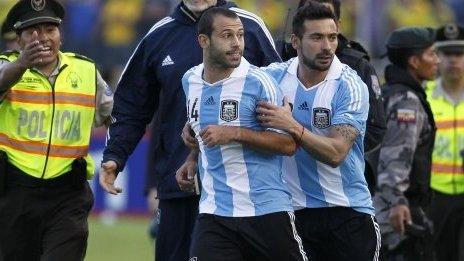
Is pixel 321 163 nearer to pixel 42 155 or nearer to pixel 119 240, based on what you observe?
pixel 42 155

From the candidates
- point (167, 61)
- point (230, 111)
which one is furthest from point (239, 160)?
point (167, 61)

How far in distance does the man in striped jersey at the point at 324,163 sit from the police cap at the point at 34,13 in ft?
5.76

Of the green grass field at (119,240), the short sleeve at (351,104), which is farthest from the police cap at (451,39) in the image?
the green grass field at (119,240)

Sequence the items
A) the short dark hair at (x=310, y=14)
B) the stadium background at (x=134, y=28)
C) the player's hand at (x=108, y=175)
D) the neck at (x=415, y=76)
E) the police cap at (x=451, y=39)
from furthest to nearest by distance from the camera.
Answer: the stadium background at (x=134, y=28) < the police cap at (x=451, y=39) < the neck at (x=415, y=76) < the player's hand at (x=108, y=175) < the short dark hair at (x=310, y=14)

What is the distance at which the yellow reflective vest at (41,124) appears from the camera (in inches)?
372

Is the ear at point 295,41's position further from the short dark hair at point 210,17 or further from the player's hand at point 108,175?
the player's hand at point 108,175

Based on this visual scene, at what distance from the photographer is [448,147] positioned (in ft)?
38.9

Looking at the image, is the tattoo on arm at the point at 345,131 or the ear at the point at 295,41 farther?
the ear at the point at 295,41

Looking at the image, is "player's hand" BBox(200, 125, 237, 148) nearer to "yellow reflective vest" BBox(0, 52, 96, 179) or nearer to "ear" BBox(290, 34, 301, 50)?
"ear" BBox(290, 34, 301, 50)

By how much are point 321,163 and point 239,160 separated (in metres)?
0.65

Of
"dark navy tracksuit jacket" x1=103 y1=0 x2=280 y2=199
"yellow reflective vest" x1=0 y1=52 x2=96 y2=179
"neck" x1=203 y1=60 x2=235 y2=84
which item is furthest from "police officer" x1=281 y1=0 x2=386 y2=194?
"yellow reflective vest" x1=0 y1=52 x2=96 y2=179

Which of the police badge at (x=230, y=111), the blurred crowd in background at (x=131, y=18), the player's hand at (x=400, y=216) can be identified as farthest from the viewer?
the blurred crowd in background at (x=131, y=18)

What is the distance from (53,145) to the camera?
9469 millimetres

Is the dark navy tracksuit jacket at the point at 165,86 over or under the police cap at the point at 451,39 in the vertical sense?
under
